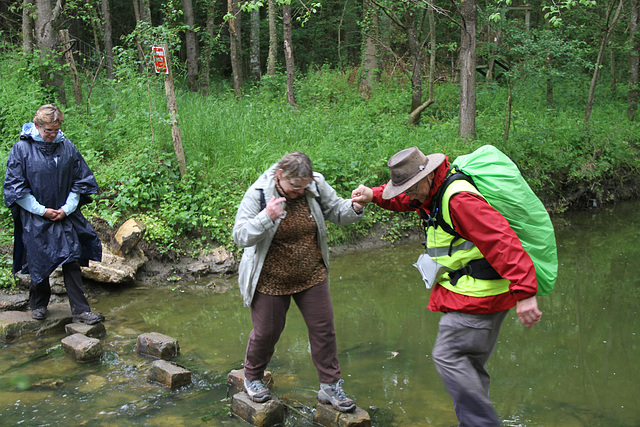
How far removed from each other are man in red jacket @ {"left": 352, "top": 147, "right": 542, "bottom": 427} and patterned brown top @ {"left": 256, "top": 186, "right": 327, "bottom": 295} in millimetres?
720

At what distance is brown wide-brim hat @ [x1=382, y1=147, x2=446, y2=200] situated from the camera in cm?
308

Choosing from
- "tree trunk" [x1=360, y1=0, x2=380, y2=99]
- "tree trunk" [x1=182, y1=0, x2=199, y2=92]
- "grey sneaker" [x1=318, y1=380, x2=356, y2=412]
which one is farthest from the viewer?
"tree trunk" [x1=182, y1=0, x2=199, y2=92]

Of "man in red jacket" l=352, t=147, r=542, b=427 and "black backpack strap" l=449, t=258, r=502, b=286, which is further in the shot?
"black backpack strap" l=449, t=258, r=502, b=286

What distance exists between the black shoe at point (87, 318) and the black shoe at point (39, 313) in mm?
318

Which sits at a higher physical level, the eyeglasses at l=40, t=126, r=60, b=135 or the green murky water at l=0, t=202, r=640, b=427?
the eyeglasses at l=40, t=126, r=60, b=135

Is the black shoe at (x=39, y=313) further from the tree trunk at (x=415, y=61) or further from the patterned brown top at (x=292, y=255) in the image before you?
the tree trunk at (x=415, y=61)

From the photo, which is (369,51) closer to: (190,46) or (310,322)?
(190,46)

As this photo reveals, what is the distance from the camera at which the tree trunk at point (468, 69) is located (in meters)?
10.4

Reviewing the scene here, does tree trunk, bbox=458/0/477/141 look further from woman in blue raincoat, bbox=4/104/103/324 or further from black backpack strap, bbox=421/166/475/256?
black backpack strap, bbox=421/166/475/256

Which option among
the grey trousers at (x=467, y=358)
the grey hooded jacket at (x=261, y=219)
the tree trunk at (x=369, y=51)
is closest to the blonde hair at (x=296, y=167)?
the grey hooded jacket at (x=261, y=219)

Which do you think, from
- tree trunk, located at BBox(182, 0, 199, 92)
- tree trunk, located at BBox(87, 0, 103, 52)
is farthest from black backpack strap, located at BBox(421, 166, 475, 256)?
tree trunk, located at BBox(182, 0, 199, 92)

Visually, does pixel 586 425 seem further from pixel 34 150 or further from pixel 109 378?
pixel 34 150

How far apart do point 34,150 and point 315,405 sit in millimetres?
3786

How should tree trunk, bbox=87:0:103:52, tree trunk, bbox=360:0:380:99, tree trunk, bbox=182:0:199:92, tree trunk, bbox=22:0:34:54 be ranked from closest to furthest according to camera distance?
tree trunk, bbox=22:0:34:54
tree trunk, bbox=87:0:103:52
tree trunk, bbox=360:0:380:99
tree trunk, bbox=182:0:199:92
